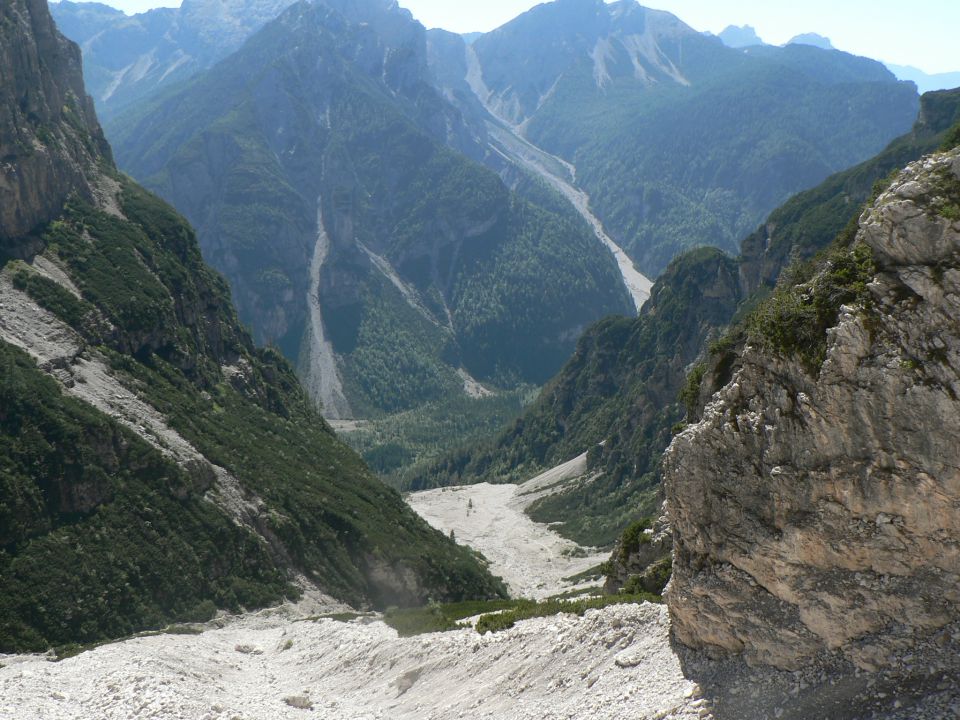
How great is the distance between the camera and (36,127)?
115250 millimetres

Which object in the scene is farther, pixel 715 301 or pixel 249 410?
pixel 715 301

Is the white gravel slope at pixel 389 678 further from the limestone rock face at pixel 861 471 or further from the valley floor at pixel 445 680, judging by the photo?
the limestone rock face at pixel 861 471

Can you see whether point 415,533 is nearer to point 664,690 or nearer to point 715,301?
point 664,690

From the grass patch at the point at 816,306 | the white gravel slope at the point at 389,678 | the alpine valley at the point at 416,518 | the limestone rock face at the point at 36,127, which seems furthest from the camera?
the limestone rock face at the point at 36,127

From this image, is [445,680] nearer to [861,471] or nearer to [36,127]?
[861,471]

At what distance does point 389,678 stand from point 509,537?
354 feet

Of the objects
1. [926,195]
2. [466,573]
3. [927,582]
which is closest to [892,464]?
[927,582]

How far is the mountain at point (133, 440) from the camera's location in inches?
2648

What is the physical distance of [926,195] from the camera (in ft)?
78.8

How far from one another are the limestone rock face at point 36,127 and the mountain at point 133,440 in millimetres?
323

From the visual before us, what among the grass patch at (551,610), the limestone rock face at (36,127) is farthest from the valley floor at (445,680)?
the limestone rock face at (36,127)

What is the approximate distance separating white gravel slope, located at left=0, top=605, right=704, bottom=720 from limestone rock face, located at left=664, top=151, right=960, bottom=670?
164 inches

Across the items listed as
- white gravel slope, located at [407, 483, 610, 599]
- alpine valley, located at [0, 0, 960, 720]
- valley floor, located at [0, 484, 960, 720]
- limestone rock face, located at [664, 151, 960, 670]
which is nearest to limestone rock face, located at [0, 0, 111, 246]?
alpine valley, located at [0, 0, 960, 720]

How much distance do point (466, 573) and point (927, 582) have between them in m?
72.8
